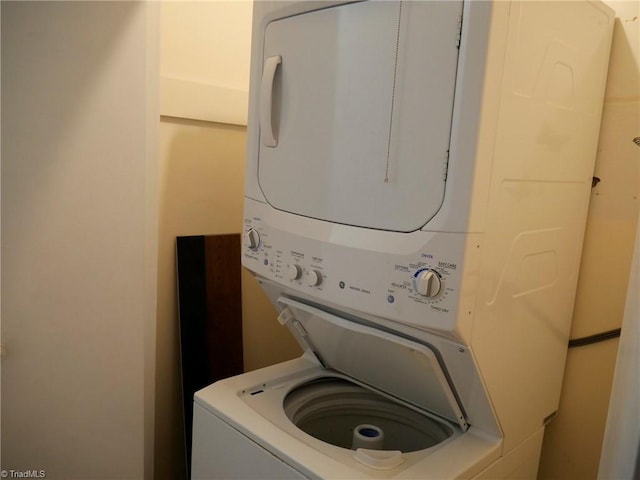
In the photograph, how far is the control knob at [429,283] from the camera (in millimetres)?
1122

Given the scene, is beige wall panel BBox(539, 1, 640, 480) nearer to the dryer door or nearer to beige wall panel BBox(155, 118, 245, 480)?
the dryer door

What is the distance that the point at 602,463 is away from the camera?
1009 millimetres

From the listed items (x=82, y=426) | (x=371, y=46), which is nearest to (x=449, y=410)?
(x=371, y=46)

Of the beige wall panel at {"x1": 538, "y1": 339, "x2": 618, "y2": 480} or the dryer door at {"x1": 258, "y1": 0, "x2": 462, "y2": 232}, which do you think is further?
the beige wall panel at {"x1": 538, "y1": 339, "x2": 618, "y2": 480}

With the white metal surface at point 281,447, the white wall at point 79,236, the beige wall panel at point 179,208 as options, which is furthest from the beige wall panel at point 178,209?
the white metal surface at point 281,447

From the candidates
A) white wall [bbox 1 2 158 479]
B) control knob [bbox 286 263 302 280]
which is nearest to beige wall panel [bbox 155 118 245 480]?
white wall [bbox 1 2 158 479]

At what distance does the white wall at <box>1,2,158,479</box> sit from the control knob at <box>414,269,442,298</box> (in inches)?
37.1

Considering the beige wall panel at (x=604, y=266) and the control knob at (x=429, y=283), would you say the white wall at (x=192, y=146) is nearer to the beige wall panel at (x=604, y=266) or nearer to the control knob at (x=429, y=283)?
the control knob at (x=429, y=283)

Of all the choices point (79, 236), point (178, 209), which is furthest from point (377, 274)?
point (178, 209)

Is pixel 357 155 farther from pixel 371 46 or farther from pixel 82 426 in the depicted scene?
pixel 82 426

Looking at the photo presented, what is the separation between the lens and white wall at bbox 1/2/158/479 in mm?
1569

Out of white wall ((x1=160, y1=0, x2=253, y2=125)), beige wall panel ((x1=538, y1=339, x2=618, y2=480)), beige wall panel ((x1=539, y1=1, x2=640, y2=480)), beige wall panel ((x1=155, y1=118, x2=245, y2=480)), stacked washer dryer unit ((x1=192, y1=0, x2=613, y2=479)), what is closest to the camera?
stacked washer dryer unit ((x1=192, y1=0, x2=613, y2=479))

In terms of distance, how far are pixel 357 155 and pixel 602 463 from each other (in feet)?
2.70

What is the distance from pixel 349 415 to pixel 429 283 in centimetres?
91
